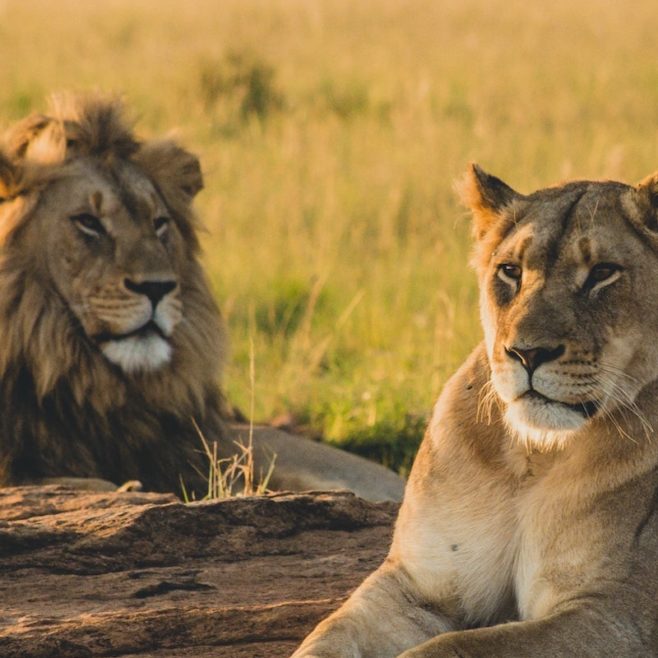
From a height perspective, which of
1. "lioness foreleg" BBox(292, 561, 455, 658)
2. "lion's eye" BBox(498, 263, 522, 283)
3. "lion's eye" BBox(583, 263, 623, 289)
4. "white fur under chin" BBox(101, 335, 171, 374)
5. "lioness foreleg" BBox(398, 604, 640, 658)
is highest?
"lion's eye" BBox(583, 263, 623, 289)

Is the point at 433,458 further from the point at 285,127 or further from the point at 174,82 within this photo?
the point at 174,82

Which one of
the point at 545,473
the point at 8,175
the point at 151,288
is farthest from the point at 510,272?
the point at 8,175

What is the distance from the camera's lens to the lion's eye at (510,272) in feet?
10.7

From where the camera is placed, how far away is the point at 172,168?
590 centimetres

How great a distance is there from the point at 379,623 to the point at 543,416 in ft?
1.93

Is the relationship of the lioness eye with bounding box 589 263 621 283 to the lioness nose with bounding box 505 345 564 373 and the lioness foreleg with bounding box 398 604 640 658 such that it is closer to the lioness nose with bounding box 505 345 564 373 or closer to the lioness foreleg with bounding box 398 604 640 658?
the lioness nose with bounding box 505 345 564 373

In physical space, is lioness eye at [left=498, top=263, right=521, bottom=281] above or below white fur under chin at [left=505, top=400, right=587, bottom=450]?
above

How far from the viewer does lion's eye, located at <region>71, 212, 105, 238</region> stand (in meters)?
5.48

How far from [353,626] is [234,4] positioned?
22574 millimetres

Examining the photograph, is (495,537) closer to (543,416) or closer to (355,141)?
(543,416)

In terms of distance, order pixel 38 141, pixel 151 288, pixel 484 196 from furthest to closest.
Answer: pixel 38 141 < pixel 151 288 < pixel 484 196

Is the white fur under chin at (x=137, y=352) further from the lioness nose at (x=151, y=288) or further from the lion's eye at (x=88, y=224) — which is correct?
the lion's eye at (x=88, y=224)

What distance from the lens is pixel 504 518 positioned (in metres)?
3.29

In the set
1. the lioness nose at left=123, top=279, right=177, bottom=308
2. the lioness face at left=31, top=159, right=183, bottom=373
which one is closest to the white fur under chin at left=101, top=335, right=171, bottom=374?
the lioness face at left=31, top=159, right=183, bottom=373
